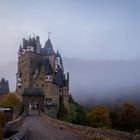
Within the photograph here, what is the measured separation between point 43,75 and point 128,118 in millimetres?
19044

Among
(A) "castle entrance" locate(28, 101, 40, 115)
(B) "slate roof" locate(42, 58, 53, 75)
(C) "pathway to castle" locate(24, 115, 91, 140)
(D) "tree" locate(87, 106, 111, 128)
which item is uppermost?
(B) "slate roof" locate(42, 58, 53, 75)

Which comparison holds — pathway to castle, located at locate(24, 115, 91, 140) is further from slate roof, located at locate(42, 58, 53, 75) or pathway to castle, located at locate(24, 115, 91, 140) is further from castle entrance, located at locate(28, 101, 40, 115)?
slate roof, located at locate(42, 58, 53, 75)

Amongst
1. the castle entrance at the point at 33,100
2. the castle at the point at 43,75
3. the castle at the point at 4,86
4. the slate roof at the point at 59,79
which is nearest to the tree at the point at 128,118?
the castle at the point at 43,75

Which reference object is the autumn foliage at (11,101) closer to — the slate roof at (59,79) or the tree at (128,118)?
the slate roof at (59,79)

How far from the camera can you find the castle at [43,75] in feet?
249

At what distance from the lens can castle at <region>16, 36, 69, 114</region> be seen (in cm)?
7588

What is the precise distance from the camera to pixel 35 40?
86.4 m

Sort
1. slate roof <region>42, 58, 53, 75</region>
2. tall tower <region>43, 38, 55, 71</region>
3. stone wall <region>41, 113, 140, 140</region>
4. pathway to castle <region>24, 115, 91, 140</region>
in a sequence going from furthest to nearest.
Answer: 1. tall tower <region>43, 38, 55, 71</region>
2. slate roof <region>42, 58, 53, 75</region>
3. pathway to castle <region>24, 115, 91, 140</region>
4. stone wall <region>41, 113, 140, 140</region>

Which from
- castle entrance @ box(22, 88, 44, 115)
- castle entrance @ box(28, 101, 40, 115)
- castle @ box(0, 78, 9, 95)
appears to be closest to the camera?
castle entrance @ box(28, 101, 40, 115)

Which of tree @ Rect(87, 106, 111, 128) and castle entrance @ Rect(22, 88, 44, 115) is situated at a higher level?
castle entrance @ Rect(22, 88, 44, 115)

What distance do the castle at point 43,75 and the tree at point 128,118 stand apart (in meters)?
11.1

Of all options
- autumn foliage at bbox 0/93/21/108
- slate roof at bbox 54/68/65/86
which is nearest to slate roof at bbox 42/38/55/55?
slate roof at bbox 54/68/65/86

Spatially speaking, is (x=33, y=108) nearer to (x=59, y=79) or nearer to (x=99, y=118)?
(x=99, y=118)

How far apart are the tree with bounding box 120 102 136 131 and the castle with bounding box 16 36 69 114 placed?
11119mm
